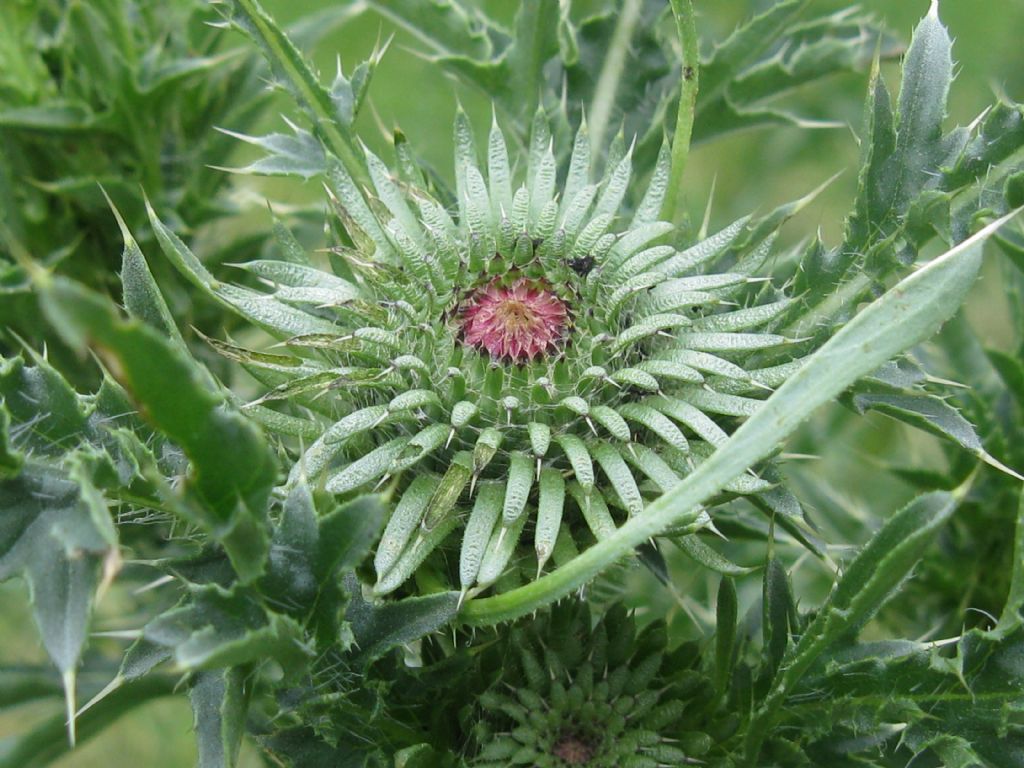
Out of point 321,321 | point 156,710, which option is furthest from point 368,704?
point 156,710

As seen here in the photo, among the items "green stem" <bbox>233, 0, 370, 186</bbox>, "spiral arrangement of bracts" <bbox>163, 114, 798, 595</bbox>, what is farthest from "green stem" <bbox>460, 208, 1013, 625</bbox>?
"green stem" <bbox>233, 0, 370, 186</bbox>

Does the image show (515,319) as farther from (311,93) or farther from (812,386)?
(311,93)

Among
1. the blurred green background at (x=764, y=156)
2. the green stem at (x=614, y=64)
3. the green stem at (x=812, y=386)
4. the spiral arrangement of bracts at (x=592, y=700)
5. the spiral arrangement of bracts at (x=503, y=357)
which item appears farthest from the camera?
the blurred green background at (x=764, y=156)

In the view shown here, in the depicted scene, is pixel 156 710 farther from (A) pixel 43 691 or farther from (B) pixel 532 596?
(B) pixel 532 596

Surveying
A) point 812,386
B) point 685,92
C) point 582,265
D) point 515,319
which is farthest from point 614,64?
point 812,386

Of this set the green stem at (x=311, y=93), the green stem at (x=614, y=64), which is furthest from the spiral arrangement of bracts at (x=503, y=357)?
the green stem at (x=614, y=64)

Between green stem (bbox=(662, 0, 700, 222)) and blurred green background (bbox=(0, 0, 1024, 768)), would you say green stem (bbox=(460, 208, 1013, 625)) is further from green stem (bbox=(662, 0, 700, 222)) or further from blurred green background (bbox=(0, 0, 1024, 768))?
blurred green background (bbox=(0, 0, 1024, 768))

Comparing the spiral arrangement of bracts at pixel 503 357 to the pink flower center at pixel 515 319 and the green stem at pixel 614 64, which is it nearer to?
the pink flower center at pixel 515 319

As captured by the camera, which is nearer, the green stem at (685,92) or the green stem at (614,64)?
the green stem at (685,92)
